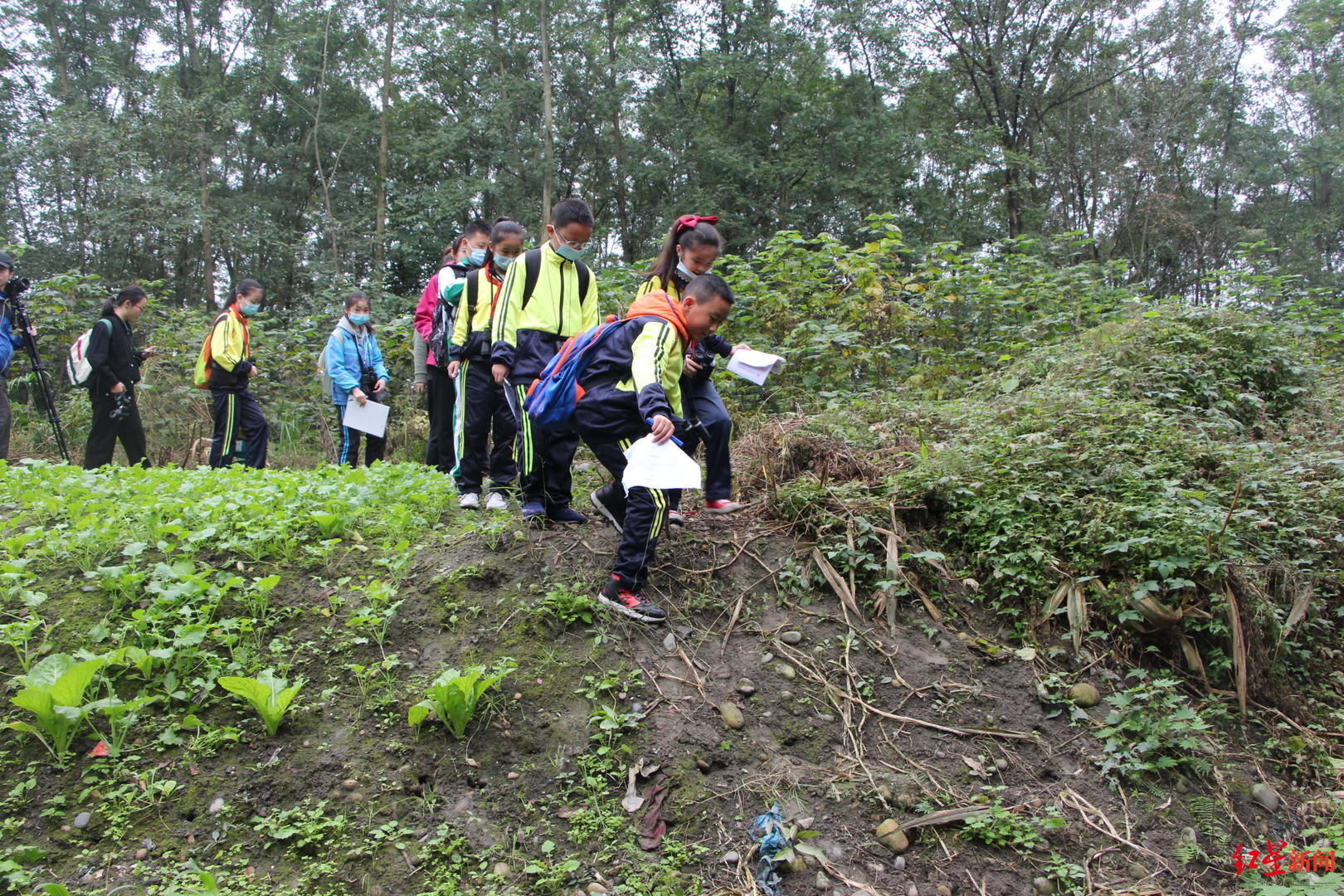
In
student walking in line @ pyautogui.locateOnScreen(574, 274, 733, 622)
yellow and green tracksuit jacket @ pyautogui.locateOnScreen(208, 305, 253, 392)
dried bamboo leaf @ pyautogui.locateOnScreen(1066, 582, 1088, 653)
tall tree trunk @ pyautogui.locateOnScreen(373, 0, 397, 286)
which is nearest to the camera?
student walking in line @ pyautogui.locateOnScreen(574, 274, 733, 622)

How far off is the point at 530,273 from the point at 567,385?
1102 mm

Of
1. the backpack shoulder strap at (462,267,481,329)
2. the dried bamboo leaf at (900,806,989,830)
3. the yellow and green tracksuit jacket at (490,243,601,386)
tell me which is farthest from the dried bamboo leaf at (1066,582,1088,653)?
the backpack shoulder strap at (462,267,481,329)

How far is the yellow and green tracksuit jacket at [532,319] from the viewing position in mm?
4559

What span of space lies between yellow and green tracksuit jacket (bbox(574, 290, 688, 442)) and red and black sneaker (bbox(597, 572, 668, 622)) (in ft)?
2.28

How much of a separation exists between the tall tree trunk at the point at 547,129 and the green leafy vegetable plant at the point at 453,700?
1857cm

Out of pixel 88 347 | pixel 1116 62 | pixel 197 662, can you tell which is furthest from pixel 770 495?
pixel 1116 62

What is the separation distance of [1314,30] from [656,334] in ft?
104

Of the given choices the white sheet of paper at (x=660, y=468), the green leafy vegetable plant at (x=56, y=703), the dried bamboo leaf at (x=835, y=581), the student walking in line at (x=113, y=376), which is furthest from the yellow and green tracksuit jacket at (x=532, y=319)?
the student walking in line at (x=113, y=376)

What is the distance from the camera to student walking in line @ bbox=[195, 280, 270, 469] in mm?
6938

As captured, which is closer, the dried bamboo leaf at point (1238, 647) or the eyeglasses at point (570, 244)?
the dried bamboo leaf at point (1238, 647)

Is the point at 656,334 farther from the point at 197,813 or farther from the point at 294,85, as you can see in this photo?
the point at 294,85

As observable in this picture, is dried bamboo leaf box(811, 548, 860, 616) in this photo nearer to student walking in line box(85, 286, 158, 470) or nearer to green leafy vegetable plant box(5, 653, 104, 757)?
Result: green leafy vegetable plant box(5, 653, 104, 757)

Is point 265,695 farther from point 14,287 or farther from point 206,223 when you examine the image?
point 206,223

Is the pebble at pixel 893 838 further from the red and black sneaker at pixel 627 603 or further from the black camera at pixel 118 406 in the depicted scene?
the black camera at pixel 118 406
